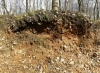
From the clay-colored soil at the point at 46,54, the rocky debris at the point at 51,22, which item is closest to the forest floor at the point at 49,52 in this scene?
the clay-colored soil at the point at 46,54

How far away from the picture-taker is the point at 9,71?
16.0ft

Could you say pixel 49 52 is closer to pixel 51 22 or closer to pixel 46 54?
pixel 46 54

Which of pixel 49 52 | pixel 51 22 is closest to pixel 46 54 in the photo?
pixel 49 52

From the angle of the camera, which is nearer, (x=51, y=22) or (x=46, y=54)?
(x=46, y=54)

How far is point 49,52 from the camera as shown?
18.5 feet

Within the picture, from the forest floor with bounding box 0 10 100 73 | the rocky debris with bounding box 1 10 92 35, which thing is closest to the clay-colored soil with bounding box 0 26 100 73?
the forest floor with bounding box 0 10 100 73

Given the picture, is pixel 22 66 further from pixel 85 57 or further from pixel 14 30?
pixel 85 57

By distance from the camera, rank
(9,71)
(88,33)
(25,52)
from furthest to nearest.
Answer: (88,33) → (25,52) → (9,71)

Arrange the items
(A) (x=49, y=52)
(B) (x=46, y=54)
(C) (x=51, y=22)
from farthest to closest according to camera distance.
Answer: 1. (C) (x=51, y=22)
2. (A) (x=49, y=52)
3. (B) (x=46, y=54)

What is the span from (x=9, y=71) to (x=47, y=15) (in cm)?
226

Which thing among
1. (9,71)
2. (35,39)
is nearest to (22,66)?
(9,71)

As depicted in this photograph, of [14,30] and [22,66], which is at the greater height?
[14,30]

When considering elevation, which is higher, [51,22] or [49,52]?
[51,22]

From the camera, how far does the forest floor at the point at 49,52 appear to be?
5.15 meters
